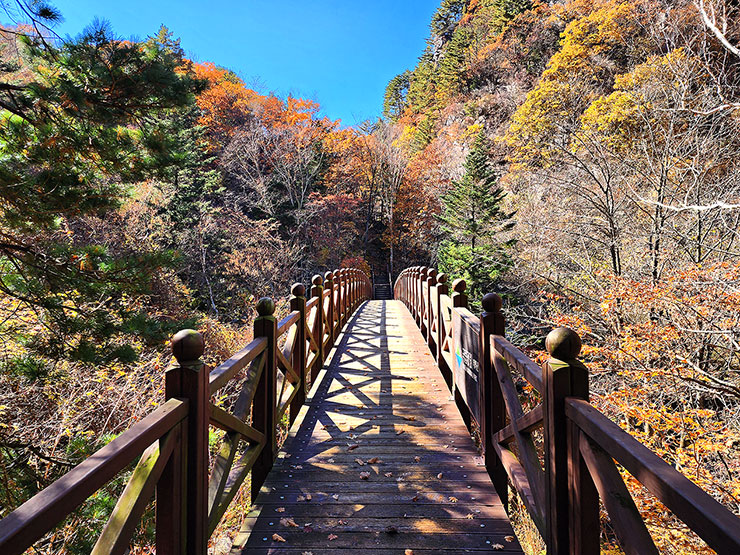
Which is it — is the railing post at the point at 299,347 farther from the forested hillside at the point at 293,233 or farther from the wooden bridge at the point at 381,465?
the forested hillside at the point at 293,233

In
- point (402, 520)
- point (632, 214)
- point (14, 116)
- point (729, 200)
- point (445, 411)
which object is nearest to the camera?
point (402, 520)

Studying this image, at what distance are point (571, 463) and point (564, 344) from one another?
0.49 metres

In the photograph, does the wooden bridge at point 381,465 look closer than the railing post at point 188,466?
Yes

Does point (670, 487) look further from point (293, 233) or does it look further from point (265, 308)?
point (293, 233)

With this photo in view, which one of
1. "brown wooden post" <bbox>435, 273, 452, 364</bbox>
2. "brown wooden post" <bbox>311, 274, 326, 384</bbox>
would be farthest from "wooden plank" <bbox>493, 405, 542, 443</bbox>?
"brown wooden post" <bbox>311, 274, 326, 384</bbox>

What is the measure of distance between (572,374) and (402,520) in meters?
1.56

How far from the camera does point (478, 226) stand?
18859 millimetres

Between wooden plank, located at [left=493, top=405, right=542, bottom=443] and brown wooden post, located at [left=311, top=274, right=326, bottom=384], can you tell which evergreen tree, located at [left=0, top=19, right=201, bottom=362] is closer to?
brown wooden post, located at [left=311, top=274, right=326, bottom=384]

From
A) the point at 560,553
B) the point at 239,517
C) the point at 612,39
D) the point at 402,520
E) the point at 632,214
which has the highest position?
the point at 612,39

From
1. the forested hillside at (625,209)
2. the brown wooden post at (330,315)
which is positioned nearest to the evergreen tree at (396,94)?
the forested hillside at (625,209)

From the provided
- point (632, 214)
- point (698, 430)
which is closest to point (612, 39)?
point (632, 214)

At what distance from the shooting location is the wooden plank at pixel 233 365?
201cm

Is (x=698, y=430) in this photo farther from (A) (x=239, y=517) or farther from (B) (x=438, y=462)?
(A) (x=239, y=517)

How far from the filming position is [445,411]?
170 inches
